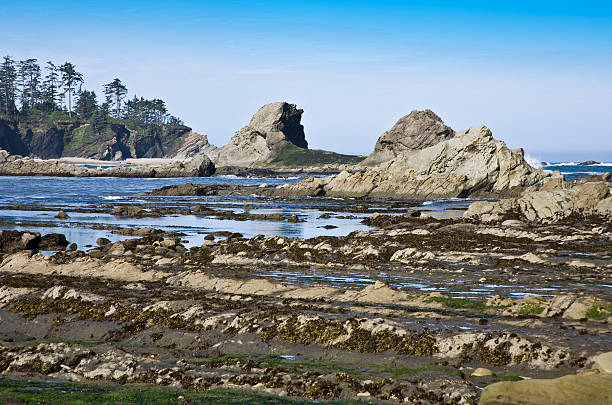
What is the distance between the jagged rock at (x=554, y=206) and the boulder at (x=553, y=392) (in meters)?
32.4

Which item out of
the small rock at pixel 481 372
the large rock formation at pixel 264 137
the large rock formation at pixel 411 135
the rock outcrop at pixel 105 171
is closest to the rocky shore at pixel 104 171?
the rock outcrop at pixel 105 171

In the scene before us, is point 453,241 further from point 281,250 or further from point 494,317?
point 494,317

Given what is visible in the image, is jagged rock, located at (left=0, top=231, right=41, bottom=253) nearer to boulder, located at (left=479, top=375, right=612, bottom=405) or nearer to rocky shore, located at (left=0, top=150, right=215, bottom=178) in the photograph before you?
boulder, located at (left=479, top=375, right=612, bottom=405)

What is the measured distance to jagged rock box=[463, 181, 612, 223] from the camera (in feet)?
130

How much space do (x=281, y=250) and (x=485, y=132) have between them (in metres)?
50.3

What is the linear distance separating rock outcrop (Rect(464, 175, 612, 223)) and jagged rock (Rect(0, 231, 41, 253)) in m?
28.3

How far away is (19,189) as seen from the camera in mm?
85688

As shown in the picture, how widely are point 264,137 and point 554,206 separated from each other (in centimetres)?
13738

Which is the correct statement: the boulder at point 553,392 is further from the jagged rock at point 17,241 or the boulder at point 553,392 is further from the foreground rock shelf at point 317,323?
the jagged rock at point 17,241

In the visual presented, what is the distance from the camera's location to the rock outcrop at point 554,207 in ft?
129

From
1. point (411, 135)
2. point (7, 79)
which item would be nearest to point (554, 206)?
point (411, 135)

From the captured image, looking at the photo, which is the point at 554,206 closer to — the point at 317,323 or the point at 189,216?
the point at 317,323

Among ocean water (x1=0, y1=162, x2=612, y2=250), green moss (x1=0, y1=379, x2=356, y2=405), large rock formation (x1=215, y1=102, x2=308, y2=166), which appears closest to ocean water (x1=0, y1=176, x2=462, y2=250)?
ocean water (x1=0, y1=162, x2=612, y2=250)

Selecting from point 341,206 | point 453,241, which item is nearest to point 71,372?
point 453,241
